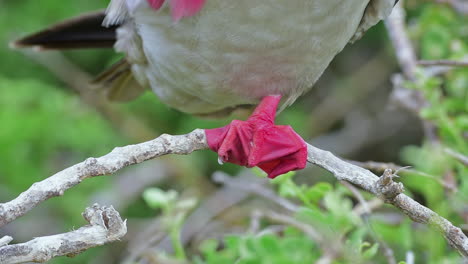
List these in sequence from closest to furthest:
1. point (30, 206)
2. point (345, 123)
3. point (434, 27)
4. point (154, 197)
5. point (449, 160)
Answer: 1. point (30, 206)
2. point (154, 197)
3. point (449, 160)
4. point (434, 27)
5. point (345, 123)

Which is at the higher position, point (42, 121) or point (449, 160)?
point (449, 160)

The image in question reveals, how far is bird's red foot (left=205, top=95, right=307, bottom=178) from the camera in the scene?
137 cm

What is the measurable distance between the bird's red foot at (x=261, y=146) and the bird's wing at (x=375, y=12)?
1.01 ft

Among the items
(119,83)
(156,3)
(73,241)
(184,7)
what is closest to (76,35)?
(119,83)

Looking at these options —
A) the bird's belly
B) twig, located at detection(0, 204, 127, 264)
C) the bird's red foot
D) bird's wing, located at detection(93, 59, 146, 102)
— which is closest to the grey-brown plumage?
the bird's belly

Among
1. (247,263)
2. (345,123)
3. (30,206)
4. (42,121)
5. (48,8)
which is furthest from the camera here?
(345,123)

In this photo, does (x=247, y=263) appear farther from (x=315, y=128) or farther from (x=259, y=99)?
(x=315, y=128)

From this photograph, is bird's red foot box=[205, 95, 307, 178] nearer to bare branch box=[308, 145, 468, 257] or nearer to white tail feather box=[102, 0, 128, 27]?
bare branch box=[308, 145, 468, 257]

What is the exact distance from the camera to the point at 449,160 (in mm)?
1651

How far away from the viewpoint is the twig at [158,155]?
100 centimetres

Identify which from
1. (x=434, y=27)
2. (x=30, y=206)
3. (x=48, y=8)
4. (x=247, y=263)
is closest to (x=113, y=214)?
(x=30, y=206)

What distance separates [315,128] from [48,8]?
1065mm

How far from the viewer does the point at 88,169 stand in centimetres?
105

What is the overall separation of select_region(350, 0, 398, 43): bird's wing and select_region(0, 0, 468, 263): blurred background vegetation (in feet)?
0.65
